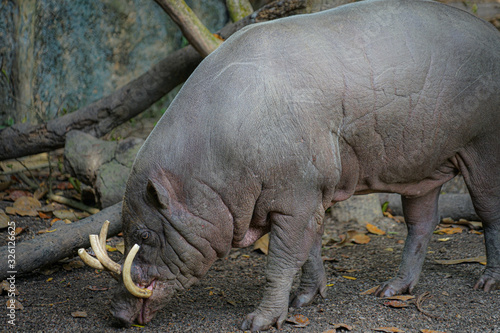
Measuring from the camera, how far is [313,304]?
12.5 feet

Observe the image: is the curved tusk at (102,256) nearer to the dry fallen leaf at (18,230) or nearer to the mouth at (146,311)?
the mouth at (146,311)

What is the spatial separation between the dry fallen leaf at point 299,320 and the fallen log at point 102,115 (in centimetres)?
339

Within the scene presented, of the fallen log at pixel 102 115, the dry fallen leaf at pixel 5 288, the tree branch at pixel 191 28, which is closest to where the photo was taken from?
the dry fallen leaf at pixel 5 288

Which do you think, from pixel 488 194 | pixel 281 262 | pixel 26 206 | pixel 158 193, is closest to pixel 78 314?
pixel 158 193

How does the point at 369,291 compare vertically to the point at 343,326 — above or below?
below

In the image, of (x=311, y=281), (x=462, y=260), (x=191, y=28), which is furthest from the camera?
(x=191, y=28)

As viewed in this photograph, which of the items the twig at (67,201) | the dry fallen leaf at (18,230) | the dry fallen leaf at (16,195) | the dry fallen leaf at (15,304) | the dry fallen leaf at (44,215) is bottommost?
the twig at (67,201)

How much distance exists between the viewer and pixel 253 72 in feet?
10.8

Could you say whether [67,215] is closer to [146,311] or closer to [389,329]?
[146,311]

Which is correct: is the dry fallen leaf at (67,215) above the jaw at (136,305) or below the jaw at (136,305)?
below

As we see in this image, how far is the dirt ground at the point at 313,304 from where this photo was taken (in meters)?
3.43

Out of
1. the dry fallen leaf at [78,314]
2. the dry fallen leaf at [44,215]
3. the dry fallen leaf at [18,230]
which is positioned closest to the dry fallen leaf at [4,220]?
the dry fallen leaf at [18,230]

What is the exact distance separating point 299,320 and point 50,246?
81.4 inches

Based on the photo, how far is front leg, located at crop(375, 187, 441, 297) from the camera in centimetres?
405
